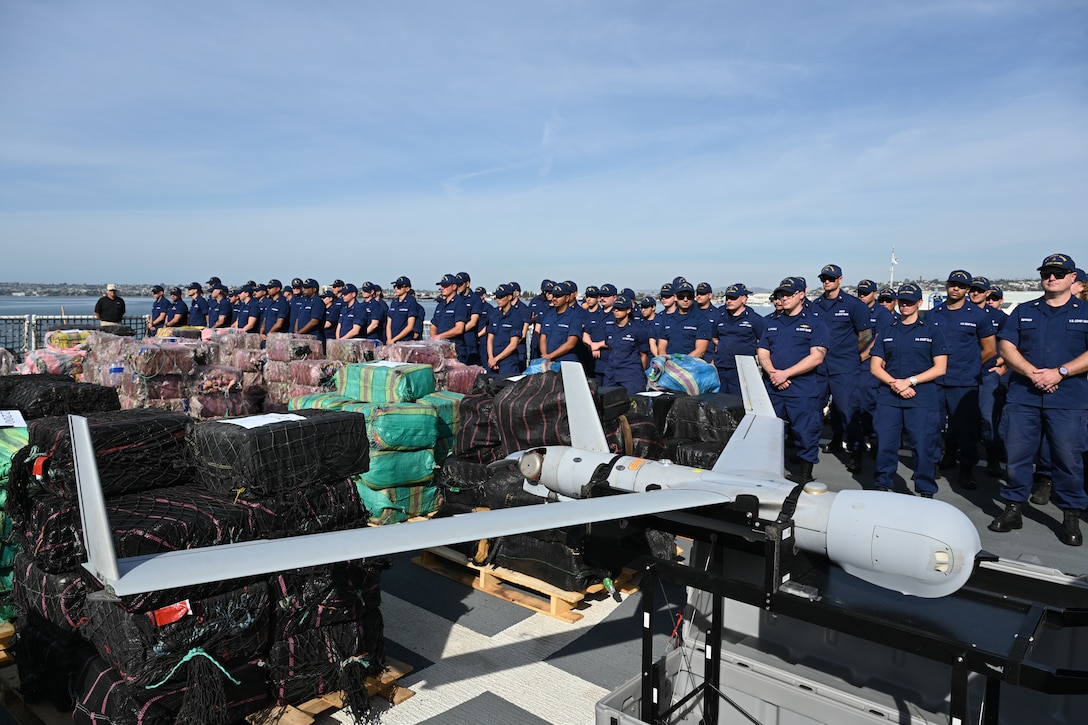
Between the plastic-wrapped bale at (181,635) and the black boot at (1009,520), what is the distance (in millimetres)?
6534

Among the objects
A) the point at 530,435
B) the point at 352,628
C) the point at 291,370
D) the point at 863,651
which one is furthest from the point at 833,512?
the point at 291,370

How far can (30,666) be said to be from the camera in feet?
11.9

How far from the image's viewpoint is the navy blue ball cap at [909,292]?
692 cm

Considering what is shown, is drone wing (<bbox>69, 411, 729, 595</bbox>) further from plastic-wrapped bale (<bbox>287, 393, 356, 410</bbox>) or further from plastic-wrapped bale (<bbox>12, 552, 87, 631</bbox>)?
plastic-wrapped bale (<bbox>287, 393, 356, 410</bbox>)

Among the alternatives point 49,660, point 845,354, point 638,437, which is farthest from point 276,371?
point 845,354

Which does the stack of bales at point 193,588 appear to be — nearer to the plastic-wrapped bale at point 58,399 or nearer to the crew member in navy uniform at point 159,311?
the plastic-wrapped bale at point 58,399

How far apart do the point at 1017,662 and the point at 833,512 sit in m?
0.93

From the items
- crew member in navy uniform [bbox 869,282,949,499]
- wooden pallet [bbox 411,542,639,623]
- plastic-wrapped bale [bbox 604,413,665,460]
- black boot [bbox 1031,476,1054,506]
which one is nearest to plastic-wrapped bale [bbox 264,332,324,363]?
wooden pallet [bbox 411,542,639,623]

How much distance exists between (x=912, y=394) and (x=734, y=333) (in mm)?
2739

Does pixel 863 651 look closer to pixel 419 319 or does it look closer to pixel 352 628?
pixel 352 628

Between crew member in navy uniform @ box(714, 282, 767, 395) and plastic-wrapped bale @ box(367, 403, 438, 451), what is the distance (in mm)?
4330

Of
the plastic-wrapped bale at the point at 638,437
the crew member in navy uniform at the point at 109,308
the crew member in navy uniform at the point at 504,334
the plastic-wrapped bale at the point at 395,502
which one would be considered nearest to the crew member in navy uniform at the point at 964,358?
the plastic-wrapped bale at the point at 638,437

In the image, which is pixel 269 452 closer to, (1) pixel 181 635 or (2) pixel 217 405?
(1) pixel 181 635

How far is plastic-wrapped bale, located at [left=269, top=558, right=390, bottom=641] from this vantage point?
351cm
